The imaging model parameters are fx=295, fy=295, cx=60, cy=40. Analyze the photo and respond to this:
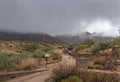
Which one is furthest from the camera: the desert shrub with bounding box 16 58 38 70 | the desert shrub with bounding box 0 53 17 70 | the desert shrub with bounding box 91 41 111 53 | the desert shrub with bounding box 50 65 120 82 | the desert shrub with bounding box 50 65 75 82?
the desert shrub with bounding box 91 41 111 53

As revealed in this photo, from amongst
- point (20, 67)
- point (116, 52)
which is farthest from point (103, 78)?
point (116, 52)

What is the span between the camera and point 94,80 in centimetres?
1397

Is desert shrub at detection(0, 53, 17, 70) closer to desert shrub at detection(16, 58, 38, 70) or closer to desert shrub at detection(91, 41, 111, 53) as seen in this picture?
desert shrub at detection(16, 58, 38, 70)

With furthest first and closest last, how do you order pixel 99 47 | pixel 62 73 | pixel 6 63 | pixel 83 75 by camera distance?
pixel 99 47 → pixel 6 63 → pixel 62 73 → pixel 83 75

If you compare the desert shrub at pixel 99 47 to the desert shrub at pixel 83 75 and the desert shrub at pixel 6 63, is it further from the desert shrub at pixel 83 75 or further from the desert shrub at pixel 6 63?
the desert shrub at pixel 83 75

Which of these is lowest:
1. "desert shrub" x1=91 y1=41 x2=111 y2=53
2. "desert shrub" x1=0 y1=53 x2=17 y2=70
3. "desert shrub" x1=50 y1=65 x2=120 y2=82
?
"desert shrub" x1=50 y1=65 x2=120 y2=82

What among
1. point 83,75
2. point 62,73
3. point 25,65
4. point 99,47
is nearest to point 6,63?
point 25,65

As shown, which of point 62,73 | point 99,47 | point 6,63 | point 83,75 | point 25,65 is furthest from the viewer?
point 99,47

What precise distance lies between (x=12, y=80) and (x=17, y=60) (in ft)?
20.9

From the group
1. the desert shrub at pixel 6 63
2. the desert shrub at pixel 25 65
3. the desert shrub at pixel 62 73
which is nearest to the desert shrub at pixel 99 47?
the desert shrub at pixel 25 65

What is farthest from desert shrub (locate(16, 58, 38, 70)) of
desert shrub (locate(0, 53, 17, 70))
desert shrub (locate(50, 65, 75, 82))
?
desert shrub (locate(50, 65, 75, 82))

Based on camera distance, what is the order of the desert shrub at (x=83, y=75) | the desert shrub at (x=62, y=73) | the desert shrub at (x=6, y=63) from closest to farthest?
the desert shrub at (x=83, y=75)
the desert shrub at (x=62, y=73)
the desert shrub at (x=6, y=63)

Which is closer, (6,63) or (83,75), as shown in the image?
(83,75)

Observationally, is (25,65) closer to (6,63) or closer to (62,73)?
(6,63)
